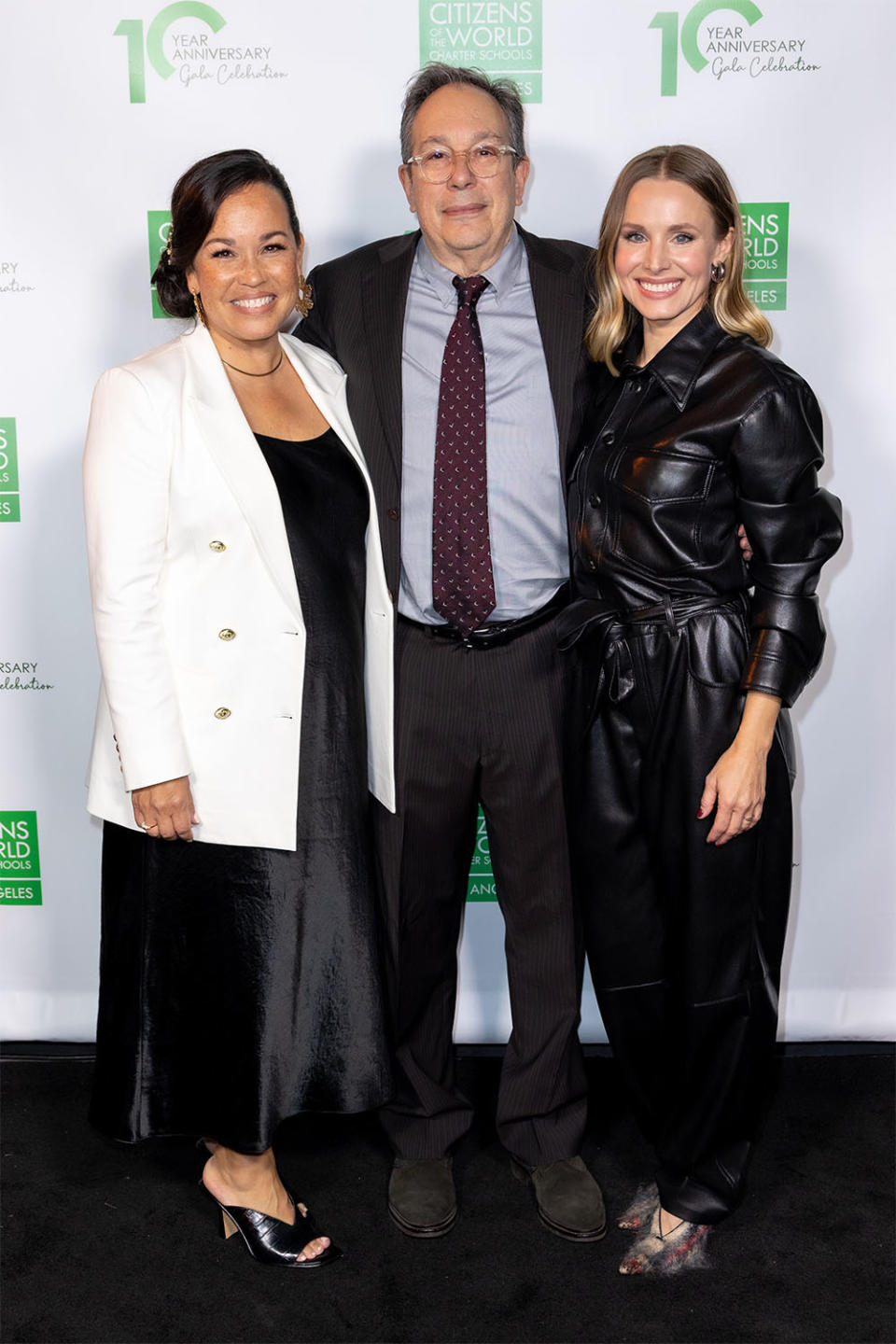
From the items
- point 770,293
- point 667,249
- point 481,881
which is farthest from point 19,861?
point 770,293

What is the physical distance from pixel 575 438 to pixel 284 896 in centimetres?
98

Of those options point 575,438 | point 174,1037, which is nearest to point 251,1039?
point 174,1037

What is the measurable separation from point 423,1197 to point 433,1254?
12 cm

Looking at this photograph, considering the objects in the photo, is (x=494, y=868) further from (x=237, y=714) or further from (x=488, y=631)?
(x=237, y=714)

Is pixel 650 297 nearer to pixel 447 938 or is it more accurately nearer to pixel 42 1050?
pixel 447 938

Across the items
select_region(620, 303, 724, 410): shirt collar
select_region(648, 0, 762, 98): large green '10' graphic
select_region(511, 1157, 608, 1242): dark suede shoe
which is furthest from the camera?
select_region(648, 0, 762, 98): large green '10' graphic

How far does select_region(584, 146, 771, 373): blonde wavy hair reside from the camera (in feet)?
6.90

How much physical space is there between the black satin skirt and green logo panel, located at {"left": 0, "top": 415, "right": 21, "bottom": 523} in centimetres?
105

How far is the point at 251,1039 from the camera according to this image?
221 cm

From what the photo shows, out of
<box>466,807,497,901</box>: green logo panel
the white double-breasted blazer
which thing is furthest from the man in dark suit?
<box>466,807,497,901</box>: green logo panel

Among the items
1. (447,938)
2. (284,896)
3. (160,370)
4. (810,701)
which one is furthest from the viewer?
(810,701)

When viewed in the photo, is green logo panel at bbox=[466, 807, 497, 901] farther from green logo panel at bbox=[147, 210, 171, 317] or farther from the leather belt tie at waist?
green logo panel at bbox=[147, 210, 171, 317]

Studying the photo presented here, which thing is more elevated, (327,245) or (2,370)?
(327,245)

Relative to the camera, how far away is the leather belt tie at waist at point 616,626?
2.18 metres
